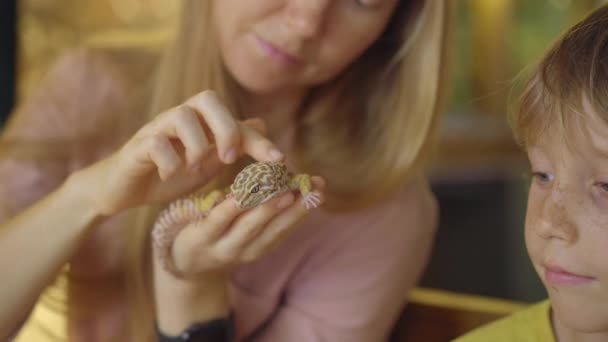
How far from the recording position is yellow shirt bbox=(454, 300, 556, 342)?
69cm

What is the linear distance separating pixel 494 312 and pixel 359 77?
1.29 feet

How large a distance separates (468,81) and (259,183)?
2688mm

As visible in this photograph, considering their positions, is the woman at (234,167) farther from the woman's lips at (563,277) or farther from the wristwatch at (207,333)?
the woman's lips at (563,277)

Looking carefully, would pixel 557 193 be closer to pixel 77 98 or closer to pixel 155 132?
pixel 155 132

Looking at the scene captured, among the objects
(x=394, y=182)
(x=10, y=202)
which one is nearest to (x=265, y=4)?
(x=394, y=182)

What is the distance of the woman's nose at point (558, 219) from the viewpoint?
0.55 m

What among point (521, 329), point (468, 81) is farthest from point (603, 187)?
point (468, 81)

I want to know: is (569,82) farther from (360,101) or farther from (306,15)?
(360,101)

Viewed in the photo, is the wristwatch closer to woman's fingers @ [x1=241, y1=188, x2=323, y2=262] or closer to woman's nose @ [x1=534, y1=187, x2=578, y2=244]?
woman's fingers @ [x1=241, y1=188, x2=323, y2=262]

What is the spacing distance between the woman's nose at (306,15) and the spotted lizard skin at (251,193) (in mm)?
207

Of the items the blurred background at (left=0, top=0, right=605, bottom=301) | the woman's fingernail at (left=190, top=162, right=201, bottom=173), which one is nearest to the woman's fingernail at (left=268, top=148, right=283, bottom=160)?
the woman's fingernail at (left=190, top=162, right=201, bottom=173)

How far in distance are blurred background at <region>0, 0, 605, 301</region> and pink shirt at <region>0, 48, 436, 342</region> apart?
5.8 inches

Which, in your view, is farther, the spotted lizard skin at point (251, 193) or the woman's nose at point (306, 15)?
the woman's nose at point (306, 15)

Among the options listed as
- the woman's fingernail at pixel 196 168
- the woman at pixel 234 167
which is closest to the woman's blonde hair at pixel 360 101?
the woman at pixel 234 167
